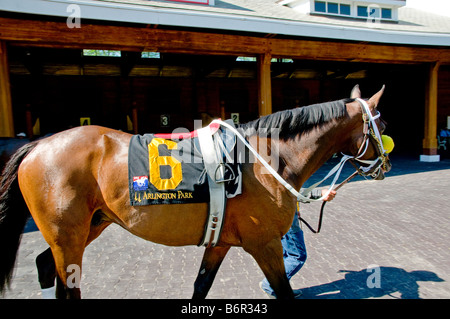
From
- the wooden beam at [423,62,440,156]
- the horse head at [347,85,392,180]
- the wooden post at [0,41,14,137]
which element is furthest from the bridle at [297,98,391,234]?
the wooden beam at [423,62,440,156]

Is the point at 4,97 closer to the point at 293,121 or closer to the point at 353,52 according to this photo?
the point at 293,121

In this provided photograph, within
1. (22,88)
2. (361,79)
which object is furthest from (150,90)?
(361,79)

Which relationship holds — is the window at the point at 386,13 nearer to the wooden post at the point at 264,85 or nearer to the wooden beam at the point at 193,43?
the wooden beam at the point at 193,43

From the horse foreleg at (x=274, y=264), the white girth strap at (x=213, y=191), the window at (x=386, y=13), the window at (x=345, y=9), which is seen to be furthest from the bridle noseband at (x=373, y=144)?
the window at (x=386, y=13)

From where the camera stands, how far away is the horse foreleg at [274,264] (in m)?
2.47

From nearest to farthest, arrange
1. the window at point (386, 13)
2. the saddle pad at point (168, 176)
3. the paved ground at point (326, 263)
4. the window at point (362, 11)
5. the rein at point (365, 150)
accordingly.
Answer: the saddle pad at point (168, 176) → the rein at point (365, 150) → the paved ground at point (326, 263) → the window at point (362, 11) → the window at point (386, 13)

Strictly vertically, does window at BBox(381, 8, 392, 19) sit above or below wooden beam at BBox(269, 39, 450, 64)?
above

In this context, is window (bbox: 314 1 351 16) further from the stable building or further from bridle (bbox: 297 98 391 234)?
Answer: bridle (bbox: 297 98 391 234)

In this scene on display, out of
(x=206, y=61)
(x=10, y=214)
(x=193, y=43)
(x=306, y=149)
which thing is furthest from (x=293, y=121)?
(x=206, y=61)

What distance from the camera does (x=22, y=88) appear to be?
39.1 feet

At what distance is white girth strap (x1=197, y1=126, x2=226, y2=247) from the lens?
240 centimetres

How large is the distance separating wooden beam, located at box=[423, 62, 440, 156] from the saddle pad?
40.2 ft

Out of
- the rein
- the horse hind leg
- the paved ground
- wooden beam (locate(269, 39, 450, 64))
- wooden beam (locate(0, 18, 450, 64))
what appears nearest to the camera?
the rein

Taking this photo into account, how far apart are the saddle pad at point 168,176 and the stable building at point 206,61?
5.40 meters
